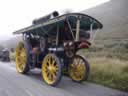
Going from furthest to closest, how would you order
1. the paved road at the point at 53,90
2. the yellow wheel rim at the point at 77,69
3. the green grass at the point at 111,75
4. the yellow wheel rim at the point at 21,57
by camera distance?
the yellow wheel rim at the point at 21,57
the yellow wheel rim at the point at 77,69
the green grass at the point at 111,75
the paved road at the point at 53,90

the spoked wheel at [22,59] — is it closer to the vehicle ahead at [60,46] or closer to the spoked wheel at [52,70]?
the vehicle ahead at [60,46]

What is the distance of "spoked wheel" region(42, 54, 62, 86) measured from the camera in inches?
311

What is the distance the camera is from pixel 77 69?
917cm

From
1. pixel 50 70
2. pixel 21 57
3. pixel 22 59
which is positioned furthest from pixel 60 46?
pixel 21 57

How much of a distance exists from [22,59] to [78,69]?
330cm

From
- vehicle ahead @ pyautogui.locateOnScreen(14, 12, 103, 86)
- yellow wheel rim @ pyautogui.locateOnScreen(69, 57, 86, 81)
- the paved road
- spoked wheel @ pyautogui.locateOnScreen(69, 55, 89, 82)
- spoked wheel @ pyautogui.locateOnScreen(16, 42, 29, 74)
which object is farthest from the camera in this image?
spoked wheel @ pyautogui.locateOnScreen(16, 42, 29, 74)

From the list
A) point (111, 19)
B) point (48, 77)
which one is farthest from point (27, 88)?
point (111, 19)

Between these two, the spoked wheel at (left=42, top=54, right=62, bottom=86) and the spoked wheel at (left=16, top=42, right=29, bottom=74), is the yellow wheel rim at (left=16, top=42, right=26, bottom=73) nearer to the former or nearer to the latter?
the spoked wheel at (left=16, top=42, right=29, bottom=74)

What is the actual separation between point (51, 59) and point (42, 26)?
4.41 ft

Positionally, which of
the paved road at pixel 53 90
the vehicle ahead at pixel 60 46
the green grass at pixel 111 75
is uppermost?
the vehicle ahead at pixel 60 46

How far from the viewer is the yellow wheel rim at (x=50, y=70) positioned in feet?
Answer: 27.3

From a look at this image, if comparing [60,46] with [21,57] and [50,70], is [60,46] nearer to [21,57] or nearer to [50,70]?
[50,70]

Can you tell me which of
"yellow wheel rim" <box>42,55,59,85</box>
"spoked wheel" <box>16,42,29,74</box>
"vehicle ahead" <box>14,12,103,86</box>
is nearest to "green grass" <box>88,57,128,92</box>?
"vehicle ahead" <box>14,12,103,86</box>

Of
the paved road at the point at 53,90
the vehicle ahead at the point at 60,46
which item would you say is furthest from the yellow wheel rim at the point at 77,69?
the paved road at the point at 53,90
